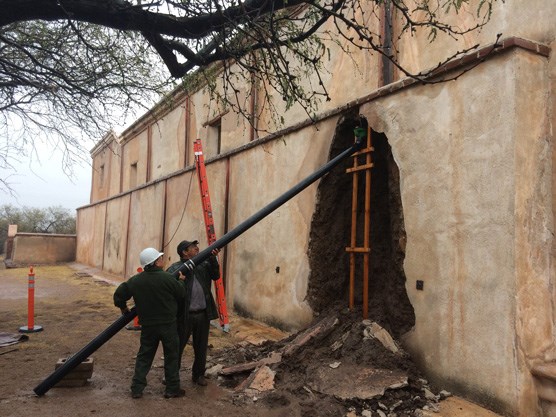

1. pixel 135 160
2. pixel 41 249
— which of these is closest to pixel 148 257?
pixel 135 160

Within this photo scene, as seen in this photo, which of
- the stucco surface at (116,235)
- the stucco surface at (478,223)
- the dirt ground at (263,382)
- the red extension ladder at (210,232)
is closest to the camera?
the stucco surface at (478,223)

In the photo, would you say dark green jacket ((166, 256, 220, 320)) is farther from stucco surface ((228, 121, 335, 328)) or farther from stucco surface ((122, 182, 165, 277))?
stucco surface ((122, 182, 165, 277))

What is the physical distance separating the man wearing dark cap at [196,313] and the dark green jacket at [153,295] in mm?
347

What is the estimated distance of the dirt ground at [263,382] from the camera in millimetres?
4512

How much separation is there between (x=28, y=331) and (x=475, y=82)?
27.0ft

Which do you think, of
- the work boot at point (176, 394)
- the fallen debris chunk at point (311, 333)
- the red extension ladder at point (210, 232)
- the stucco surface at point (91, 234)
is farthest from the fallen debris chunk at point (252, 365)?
the stucco surface at point (91, 234)

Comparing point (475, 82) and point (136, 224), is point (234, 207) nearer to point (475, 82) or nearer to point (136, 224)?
point (475, 82)

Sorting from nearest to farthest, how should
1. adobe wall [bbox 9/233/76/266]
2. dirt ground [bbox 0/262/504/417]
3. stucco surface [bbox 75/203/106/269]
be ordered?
dirt ground [bbox 0/262/504/417], stucco surface [bbox 75/203/106/269], adobe wall [bbox 9/233/76/266]

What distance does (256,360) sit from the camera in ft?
19.6

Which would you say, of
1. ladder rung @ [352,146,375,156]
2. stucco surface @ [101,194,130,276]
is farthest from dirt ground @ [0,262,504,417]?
stucco surface @ [101,194,130,276]

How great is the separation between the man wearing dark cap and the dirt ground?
0.30 meters

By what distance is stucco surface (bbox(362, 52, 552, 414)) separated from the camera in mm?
4309

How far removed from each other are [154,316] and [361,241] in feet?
10.1

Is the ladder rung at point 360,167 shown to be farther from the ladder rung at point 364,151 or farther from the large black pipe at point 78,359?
the large black pipe at point 78,359
